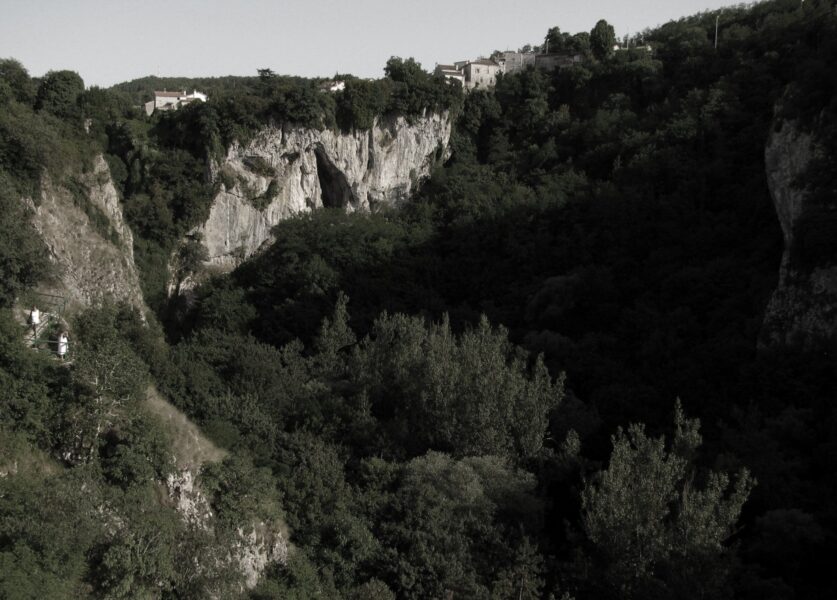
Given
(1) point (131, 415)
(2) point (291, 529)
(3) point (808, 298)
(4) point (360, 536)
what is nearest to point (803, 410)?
(3) point (808, 298)

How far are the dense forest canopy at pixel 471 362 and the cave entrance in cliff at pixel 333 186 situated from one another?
6.91ft

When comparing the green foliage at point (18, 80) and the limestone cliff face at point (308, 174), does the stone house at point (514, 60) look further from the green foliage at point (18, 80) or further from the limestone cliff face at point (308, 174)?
the green foliage at point (18, 80)

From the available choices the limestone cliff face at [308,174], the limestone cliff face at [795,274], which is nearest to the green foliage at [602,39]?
the limestone cliff face at [308,174]

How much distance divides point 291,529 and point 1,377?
8.20 metres

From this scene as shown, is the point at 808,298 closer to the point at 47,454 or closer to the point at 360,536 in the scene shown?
the point at 360,536

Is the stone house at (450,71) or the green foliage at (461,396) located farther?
the stone house at (450,71)

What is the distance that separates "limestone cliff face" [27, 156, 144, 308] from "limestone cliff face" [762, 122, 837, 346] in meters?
24.4

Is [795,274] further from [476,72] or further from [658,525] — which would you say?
[476,72]

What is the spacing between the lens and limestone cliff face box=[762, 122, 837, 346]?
28609mm

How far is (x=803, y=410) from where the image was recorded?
25.7 m

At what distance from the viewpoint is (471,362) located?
27.3 metres

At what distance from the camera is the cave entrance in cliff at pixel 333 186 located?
50.2 meters

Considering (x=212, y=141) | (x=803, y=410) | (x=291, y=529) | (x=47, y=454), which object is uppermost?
(x=212, y=141)

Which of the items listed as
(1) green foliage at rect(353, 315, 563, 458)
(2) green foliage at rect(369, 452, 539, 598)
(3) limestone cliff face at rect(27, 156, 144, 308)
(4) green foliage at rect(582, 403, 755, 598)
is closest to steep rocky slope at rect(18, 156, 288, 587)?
(3) limestone cliff face at rect(27, 156, 144, 308)
